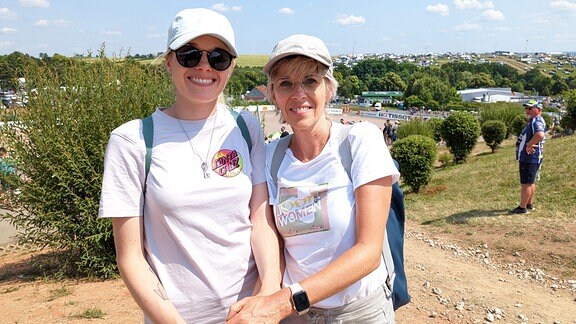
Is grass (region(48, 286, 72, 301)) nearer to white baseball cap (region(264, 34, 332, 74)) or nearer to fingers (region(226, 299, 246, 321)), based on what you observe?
fingers (region(226, 299, 246, 321))

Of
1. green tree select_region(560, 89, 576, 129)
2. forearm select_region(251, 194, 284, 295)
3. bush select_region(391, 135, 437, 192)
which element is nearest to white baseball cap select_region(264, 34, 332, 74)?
forearm select_region(251, 194, 284, 295)

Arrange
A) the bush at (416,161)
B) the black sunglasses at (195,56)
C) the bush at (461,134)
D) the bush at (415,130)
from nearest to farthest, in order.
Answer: the black sunglasses at (195,56) < the bush at (416,161) < the bush at (461,134) < the bush at (415,130)

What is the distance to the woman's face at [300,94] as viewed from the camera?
6.09ft

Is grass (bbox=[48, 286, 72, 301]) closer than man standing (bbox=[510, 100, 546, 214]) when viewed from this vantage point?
Yes

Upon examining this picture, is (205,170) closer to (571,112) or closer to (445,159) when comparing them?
(445,159)

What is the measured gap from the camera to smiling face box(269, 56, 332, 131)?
1.84 metres

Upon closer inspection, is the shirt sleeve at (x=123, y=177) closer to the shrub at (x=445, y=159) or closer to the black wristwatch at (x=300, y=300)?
the black wristwatch at (x=300, y=300)

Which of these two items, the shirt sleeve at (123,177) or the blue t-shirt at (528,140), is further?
the blue t-shirt at (528,140)

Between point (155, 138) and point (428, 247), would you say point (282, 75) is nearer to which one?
point (155, 138)

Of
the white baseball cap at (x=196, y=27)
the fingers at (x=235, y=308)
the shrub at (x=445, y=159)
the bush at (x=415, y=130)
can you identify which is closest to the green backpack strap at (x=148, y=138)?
the white baseball cap at (x=196, y=27)

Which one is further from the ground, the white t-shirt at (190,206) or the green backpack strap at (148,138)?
the green backpack strap at (148,138)

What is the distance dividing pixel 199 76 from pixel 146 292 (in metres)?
0.82

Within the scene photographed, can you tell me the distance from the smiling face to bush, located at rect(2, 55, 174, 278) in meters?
4.70

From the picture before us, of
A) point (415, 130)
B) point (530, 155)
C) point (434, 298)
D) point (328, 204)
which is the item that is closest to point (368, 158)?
point (328, 204)
